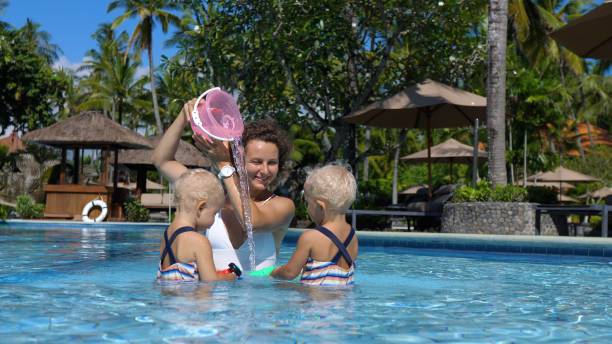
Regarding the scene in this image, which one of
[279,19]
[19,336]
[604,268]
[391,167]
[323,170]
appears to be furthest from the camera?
[391,167]

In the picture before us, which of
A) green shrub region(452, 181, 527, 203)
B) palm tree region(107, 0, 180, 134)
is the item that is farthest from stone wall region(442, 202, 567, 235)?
palm tree region(107, 0, 180, 134)

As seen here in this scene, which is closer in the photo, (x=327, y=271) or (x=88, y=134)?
(x=327, y=271)

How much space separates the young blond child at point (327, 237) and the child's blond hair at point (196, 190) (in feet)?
1.79

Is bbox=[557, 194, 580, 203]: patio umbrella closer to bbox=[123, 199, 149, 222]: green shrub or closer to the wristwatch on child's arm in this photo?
bbox=[123, 199, 149, 222]: green shrub

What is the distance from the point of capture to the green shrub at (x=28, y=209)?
21266mm

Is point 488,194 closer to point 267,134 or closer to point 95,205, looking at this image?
point 267,134

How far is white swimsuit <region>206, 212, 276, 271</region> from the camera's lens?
451 centimetres

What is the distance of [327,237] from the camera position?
4.45 metres

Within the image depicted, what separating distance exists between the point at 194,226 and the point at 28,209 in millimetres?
18520

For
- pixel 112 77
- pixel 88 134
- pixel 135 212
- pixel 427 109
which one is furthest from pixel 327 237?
pixel 112 77

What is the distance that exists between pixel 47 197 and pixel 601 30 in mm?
16552

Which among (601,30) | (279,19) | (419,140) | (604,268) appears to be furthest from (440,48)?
(419,140)

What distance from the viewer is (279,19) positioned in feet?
52.5

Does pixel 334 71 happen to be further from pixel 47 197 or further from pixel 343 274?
pixel 343 274
